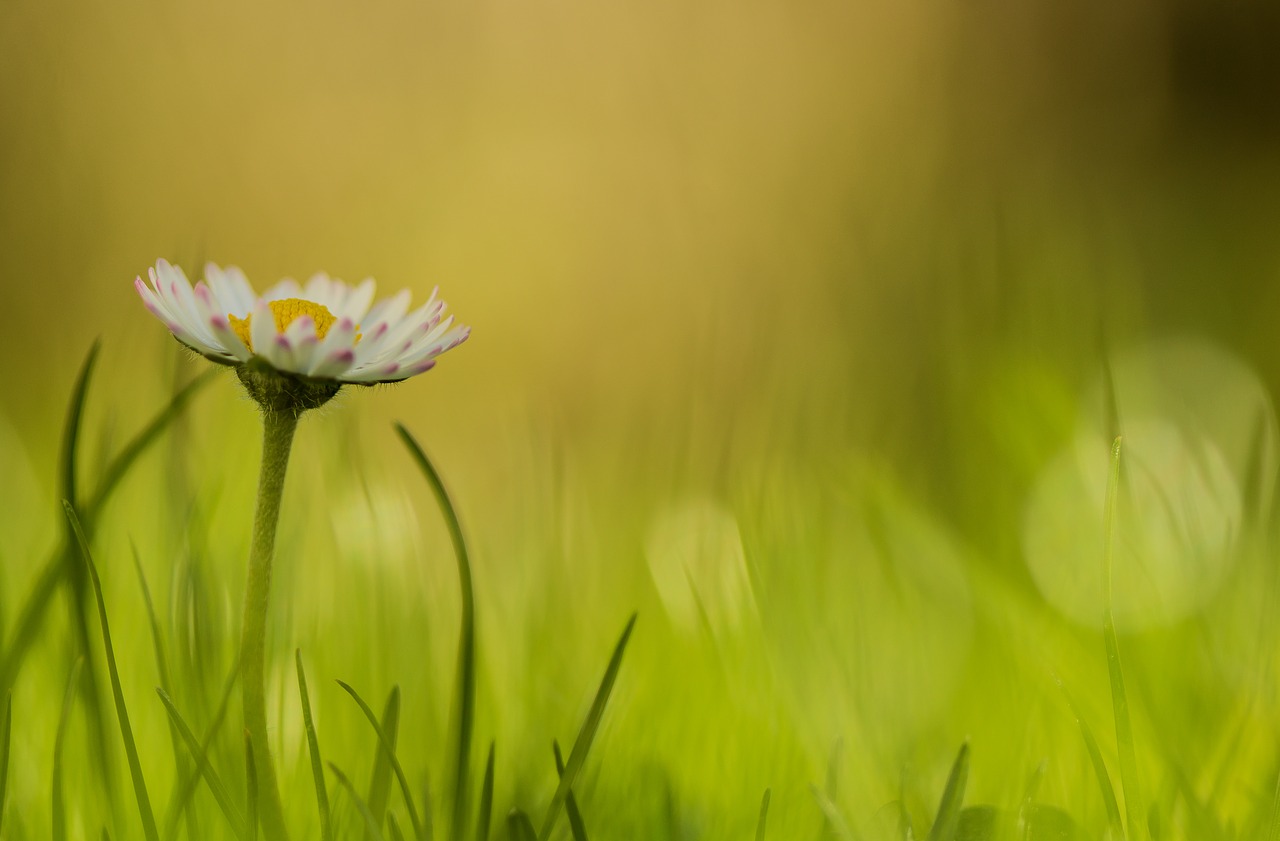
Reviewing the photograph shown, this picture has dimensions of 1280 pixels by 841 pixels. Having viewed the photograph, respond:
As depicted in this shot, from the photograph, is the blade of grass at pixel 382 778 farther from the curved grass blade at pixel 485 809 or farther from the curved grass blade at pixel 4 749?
the curved grass blade at pixel 4 749

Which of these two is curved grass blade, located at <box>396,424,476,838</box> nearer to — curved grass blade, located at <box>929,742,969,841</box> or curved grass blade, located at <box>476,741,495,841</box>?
curved grass blade, located at <box>476,741,495,841</box>

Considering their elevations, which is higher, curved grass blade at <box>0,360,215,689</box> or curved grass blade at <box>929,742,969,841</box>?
curved grass blade at <box>0,360,215,689</box>

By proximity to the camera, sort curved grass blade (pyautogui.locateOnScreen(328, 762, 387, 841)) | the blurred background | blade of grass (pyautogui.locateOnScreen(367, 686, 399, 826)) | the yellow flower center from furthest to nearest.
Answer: the blurred background, the yellow flower center, blade of grass (pyautogui.locateOnScreen(367, 686, 399, 826)), curved grass blade (pyautogui.locateOnScreen(328, 762, 387, 841))

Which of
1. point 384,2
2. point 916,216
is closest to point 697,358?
point 916,216

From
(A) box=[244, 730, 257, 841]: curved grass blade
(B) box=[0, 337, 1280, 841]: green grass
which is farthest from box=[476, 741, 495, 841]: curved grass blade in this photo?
(A) box=[244, 730, 257, 841]: curved grass blade

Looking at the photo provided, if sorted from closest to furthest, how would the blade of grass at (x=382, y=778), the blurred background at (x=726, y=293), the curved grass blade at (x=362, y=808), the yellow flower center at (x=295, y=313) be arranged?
the curved grass blade at (x=362, y=808)
the blade of grass at (x=382, y=778)
the yellow flower center at (x=295, y=313)
the blurred background at (x=726, y=293)

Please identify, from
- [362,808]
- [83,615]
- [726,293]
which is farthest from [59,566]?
[726,293]

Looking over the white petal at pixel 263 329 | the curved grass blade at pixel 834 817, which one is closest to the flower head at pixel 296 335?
the white petal at pixel 263 329

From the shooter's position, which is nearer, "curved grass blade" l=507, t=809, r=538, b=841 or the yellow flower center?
"curved grass blade" l=507, t=809, r=538, b=841
